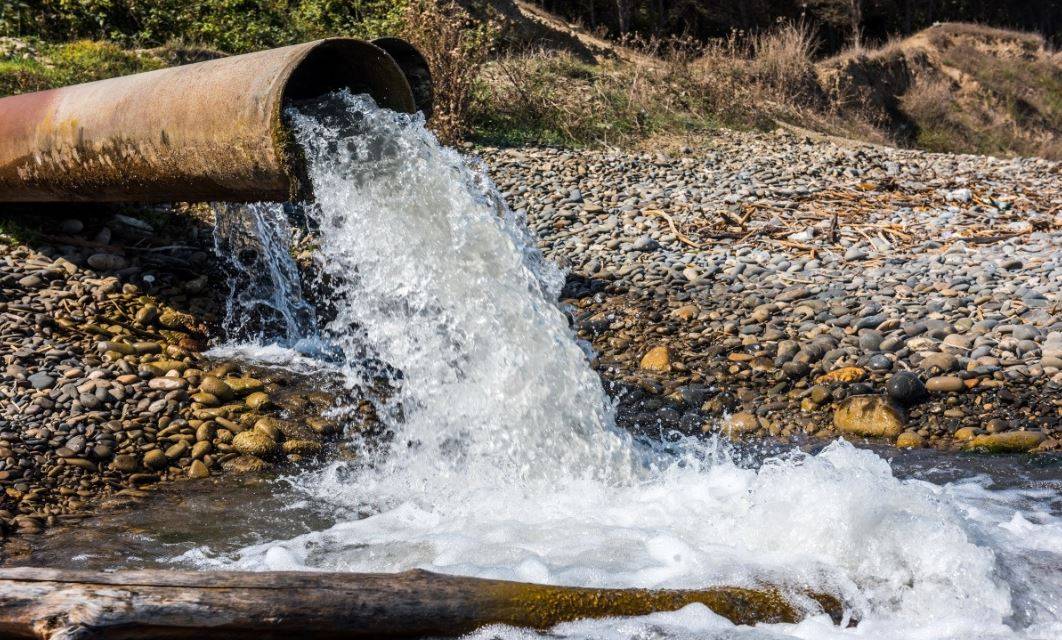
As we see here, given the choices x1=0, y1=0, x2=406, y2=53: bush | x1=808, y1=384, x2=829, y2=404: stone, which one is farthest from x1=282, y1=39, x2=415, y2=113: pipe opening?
x1=0, y1=0, x2=406, y2=53: bush

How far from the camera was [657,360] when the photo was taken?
5902 millimetres

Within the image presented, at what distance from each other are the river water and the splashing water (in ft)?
0.04

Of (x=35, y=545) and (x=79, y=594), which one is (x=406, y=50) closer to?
(x=35, y=545)

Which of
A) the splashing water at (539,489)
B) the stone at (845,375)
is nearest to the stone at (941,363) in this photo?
the stone at (845,375)

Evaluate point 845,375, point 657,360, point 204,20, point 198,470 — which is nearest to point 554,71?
point 204,20

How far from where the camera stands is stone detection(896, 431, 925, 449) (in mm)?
4809

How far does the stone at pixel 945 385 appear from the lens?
5133 mm

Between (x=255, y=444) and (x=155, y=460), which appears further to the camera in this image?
(x=255, y=444)

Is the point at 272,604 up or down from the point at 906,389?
up

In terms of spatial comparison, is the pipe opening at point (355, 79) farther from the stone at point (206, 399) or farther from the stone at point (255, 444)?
the stone at point (255, 444)

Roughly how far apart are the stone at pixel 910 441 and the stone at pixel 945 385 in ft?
1.43

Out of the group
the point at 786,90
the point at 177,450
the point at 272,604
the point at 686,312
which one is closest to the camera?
the point at 272,604

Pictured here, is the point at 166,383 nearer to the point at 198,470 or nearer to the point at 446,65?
the point at 198,470

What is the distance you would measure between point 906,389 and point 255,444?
141 inches
